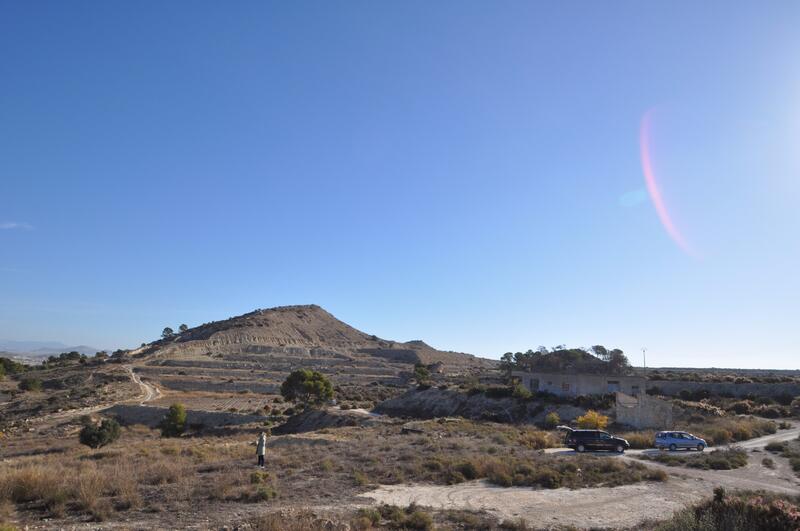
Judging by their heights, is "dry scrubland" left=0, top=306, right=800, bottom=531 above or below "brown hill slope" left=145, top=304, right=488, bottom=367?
below

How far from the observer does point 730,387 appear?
73562 millimetres

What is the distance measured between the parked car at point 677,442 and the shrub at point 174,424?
46952 mm

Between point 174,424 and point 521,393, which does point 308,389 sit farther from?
point 521,393

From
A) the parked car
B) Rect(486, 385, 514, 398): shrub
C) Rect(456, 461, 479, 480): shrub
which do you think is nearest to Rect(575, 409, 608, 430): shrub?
the parked car

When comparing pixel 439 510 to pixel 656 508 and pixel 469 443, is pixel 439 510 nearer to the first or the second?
pixel 656 508

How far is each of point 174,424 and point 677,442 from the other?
4899 centimetres

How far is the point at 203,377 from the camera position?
9775 cm

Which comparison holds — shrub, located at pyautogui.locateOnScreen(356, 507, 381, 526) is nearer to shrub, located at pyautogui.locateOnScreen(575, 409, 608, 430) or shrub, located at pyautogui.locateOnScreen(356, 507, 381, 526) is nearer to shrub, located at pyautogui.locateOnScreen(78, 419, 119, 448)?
shrub, located at pyautogui.locateOnScreen(575, 409, 608, 430)

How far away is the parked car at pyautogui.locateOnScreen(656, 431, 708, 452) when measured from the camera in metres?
34.3

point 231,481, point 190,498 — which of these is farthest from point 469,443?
point 190,498

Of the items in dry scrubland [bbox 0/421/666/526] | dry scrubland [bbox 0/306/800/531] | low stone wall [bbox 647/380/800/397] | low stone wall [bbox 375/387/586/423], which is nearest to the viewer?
dry scrubland [bbox 0/306/800/531]

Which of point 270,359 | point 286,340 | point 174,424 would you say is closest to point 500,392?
point 174,424

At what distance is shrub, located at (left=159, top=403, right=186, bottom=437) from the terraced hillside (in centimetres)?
1459

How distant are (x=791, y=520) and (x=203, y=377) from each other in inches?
3931
